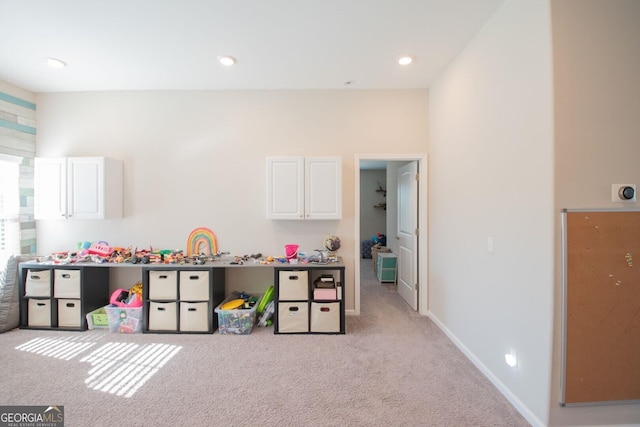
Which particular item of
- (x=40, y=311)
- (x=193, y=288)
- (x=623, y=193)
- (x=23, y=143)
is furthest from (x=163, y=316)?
(x=623, y=193)

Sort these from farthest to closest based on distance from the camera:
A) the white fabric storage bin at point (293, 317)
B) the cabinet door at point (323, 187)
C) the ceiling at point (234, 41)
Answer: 1. the cabinet door at point (323, 187)
2. the white fabric storage bin at point (293, 317)
3. the ceiling at point (234, 41)

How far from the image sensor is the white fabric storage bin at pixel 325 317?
9.64 feet

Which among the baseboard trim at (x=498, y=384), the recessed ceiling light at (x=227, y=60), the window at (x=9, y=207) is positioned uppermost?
the recessed ceiling light at (x=227, y=60)

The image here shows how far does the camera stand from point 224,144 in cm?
340

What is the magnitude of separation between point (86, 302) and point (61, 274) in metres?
0.41

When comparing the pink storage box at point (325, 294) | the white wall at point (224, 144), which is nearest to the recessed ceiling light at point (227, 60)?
the white wall at point (224, 144)

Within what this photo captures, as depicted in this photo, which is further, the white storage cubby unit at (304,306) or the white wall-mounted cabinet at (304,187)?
the white wall-mounted cabinet at (304,187)

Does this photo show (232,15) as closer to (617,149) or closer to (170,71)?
(170,71)

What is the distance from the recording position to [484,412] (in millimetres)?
1826

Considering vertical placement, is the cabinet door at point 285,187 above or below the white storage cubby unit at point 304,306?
above

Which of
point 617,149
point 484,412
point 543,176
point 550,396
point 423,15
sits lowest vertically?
point 484,412

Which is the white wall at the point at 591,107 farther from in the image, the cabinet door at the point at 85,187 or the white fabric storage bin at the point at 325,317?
the cabinet door at the point at 85,187

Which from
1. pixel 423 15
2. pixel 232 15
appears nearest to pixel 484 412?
pixel 423 15

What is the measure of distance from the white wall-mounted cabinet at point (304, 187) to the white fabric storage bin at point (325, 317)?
989mm
